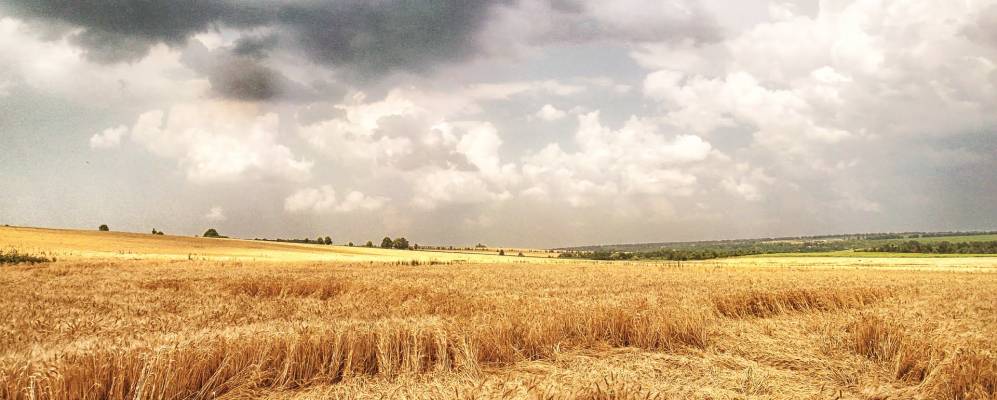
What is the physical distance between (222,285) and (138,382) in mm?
16074

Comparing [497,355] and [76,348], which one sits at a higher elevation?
[76,348]

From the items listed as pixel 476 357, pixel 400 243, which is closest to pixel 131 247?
pixel 476 357

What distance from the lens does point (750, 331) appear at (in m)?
9.85

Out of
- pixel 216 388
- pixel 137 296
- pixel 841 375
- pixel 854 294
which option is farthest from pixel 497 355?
pixel 854 294

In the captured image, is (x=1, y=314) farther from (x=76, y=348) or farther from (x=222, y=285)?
(x=222, y=285)

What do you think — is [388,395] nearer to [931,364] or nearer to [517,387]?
[517,387]

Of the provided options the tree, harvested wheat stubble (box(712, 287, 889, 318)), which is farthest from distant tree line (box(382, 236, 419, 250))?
harvested wheat stubble (box(712, 287, 889, 318))

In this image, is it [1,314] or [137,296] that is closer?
[1,314]

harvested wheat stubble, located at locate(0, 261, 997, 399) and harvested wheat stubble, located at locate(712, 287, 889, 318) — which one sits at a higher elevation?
harvested wheat stubble, located at locate(0, 261, 997, 399)

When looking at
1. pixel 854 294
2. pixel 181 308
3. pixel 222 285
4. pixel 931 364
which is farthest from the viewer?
pixel 222 285

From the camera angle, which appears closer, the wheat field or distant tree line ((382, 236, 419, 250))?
the wheat field

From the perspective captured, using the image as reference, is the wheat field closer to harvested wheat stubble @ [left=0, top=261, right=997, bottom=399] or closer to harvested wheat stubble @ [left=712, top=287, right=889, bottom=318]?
harvested wheat stubble @ [left=0, top=261, right=997, bottom=399]

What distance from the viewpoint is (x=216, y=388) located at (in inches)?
210

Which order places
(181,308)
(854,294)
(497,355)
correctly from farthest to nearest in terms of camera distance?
(854,294) → (181,308) → (497,355)
